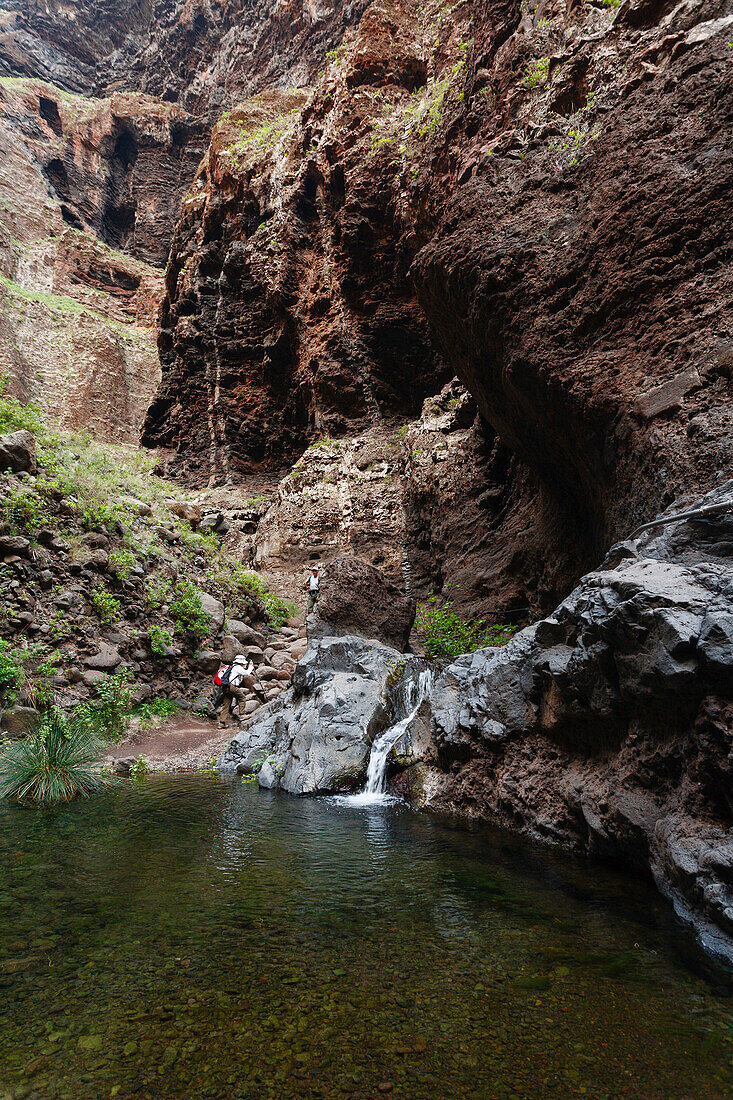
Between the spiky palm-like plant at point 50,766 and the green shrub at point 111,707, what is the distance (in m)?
2.45

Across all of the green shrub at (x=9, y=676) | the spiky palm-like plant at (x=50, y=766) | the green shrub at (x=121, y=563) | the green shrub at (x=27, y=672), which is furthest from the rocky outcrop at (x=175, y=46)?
the spiky palm-like plant at (x=50, y=766)

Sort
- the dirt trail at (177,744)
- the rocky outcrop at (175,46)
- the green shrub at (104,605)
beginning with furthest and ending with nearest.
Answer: the rocky outcrop at (175,46)
the green shrub at (104,605)
the dirt trail at (177,744)

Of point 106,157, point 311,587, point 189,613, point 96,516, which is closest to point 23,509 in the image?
point 96,516

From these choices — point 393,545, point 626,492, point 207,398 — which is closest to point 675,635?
point 626,492

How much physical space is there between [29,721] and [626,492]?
9.05 m

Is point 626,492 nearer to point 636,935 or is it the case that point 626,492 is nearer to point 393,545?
point 636,935

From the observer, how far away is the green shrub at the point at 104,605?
1103cm

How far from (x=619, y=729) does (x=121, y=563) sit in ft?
35.1

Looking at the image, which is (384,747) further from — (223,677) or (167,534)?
(167,534)

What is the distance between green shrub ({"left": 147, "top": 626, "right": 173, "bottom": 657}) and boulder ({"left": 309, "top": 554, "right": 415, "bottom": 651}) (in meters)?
3.27

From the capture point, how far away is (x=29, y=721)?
8172 mm

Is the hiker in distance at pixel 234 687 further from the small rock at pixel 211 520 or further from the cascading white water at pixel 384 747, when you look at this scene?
the small rock at pixel 211 520

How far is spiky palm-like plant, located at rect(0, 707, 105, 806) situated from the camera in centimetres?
640

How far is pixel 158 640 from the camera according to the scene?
1180 cm
